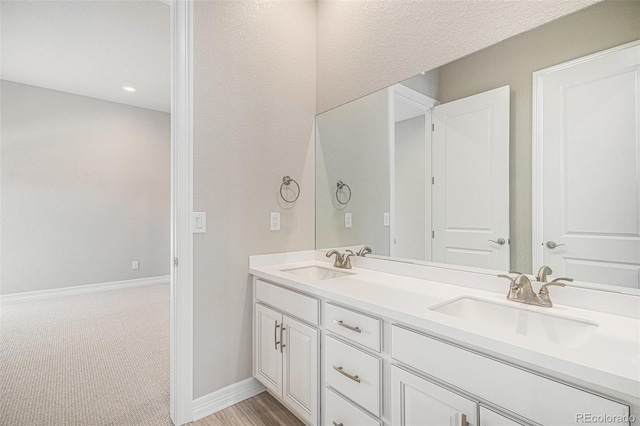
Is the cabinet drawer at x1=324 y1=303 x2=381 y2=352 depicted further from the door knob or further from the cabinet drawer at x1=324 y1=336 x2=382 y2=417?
the door knob

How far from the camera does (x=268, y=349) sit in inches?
73.5

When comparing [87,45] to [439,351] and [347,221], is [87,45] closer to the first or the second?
[347,221]

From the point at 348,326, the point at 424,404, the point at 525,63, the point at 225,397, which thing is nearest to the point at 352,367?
the point at 348,326

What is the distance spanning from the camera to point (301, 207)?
91.0 inches

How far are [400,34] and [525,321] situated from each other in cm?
162

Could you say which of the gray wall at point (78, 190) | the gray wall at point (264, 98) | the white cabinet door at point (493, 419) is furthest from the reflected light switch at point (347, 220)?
the gray wall at point (78, 190)

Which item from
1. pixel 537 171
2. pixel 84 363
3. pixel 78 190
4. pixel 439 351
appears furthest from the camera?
pixel 78 190

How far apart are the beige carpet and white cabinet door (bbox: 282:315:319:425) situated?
77 centimetres

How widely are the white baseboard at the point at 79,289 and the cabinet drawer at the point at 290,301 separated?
3894 mm

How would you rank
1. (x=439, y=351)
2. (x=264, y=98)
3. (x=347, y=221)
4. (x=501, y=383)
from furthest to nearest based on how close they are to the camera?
(x=347, y=221) < (x=264, y=98) < (x=439, y=351) < (x=501, y=383)

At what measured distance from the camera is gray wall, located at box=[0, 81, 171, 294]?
13.1 feet

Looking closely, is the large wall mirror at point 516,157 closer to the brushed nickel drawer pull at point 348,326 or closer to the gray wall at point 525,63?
the gray wall at point 525,63

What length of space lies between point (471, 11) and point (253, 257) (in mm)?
1818

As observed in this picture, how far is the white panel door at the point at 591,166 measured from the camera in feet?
3.54
